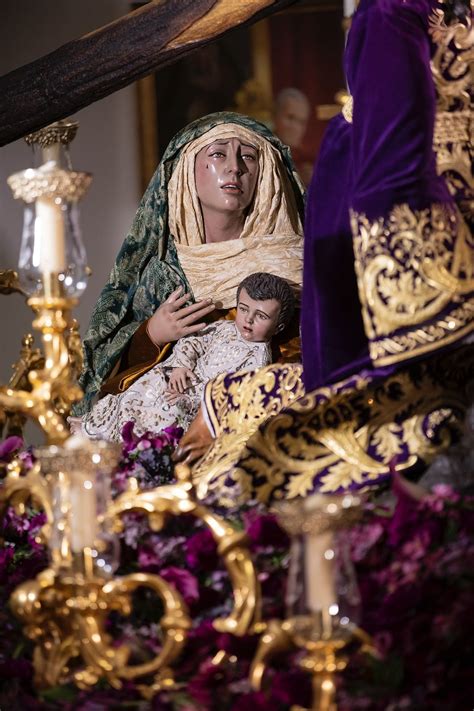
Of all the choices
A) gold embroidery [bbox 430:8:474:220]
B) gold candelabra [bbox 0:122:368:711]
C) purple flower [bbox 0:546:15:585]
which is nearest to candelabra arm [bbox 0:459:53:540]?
gold candelabra [bbox 0:122:368:711]

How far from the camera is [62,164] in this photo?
1914mm

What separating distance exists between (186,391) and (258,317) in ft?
0.75

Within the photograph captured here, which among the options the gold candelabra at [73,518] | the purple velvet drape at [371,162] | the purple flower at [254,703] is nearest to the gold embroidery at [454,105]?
the purple velvet drape at [371,162]

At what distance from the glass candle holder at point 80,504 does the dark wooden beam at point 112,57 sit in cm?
130

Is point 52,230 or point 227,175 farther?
point 227,175

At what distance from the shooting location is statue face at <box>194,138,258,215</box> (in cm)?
324

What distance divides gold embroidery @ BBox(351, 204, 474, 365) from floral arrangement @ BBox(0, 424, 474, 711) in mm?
235

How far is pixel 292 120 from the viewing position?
567 centimetres

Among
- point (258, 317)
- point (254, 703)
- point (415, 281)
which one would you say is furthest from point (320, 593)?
point (258, 317)

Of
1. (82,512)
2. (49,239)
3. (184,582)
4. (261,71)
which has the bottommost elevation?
(184,582)

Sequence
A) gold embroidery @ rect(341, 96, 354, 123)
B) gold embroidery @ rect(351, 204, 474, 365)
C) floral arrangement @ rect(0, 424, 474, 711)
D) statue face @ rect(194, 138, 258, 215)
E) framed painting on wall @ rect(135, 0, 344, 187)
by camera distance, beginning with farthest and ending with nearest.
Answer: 1. framed painting on wall @ rect(135, 0, 344, 187)
2. statue face @ rect(194, 138, 258, 215)
3. gold embroidery @ rect(341, 96, 354, 123)
4. gold embroidery @ rect(351, 204, 474, 365)
5. floral arrangement @ rect(0, 424, 474, 711)

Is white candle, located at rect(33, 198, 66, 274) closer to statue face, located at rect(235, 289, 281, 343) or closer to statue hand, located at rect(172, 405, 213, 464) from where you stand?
statue hand, located at rect(172, 405, 213, 464)

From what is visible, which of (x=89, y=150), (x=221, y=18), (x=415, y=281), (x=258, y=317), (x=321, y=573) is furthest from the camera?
(x=89, y=150)

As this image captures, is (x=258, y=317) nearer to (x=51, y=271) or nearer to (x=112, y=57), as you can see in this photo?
(x=112, y=57)
